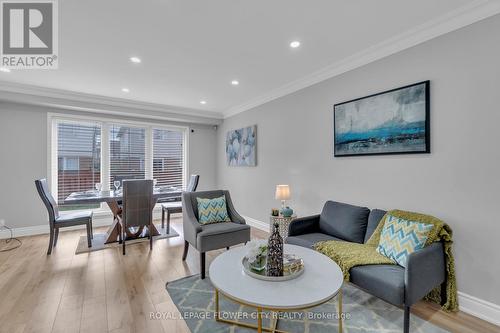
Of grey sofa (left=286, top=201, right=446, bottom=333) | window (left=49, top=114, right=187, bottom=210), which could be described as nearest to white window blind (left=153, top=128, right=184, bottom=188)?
window (left=49, top=114, right=187, bottom=210)

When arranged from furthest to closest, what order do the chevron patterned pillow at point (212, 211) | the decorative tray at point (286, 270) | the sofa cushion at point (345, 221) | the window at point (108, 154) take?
the window at point (108, 154), the chevron patterned pillow at point (212, 211), the sofa cushion at point (345, 221), the decorative tray at point (286, 270)

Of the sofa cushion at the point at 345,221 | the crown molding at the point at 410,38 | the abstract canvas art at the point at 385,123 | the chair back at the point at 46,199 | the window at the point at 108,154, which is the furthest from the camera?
the window at the point at 108,154

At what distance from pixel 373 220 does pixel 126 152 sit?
16.2ft

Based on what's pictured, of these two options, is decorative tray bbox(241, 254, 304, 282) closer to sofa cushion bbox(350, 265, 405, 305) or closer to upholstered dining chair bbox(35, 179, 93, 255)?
sofa cushion bbox(350, 265, 405, 305)

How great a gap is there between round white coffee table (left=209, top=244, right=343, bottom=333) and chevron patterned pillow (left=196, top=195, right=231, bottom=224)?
3.84 ft

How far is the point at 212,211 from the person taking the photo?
10.3 ft

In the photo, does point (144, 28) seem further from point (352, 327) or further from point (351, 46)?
point (352, 327)

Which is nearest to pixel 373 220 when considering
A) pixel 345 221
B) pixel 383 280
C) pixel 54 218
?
pixel 345 221

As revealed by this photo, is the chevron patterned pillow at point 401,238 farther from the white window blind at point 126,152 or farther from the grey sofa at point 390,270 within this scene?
the white window blind at point 126,152

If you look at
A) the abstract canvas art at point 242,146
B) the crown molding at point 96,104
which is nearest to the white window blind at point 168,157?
the crown molding at point 96,104

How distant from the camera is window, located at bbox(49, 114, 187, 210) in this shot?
4.57 meters

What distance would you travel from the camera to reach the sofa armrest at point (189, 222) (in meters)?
2.83

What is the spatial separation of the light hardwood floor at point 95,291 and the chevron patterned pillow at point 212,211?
548 mm

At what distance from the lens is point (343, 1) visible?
1920mm
